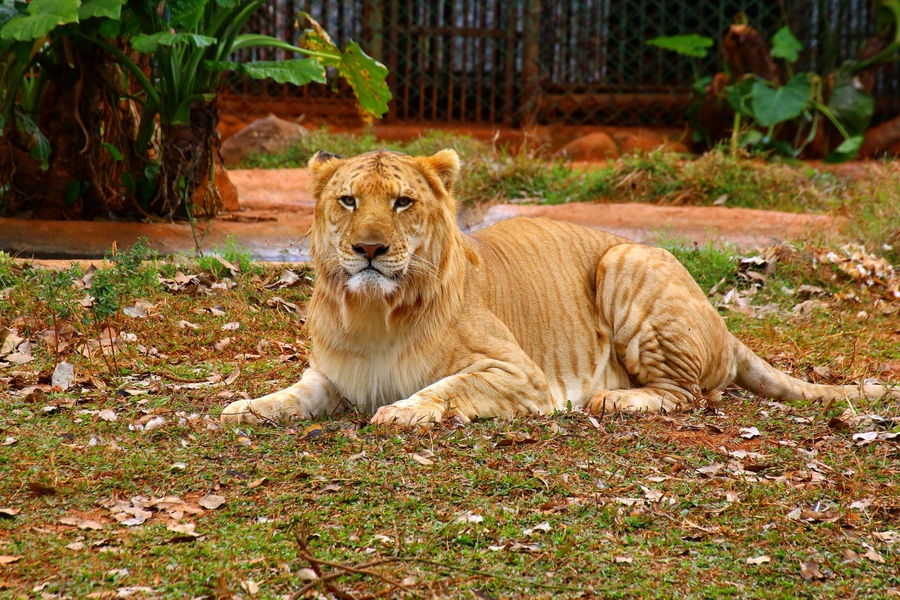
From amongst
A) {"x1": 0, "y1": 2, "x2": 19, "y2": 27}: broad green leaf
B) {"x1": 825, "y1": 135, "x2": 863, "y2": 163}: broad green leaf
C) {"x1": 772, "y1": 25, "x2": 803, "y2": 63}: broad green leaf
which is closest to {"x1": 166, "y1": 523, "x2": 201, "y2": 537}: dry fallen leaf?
{"x1": 0, "y1": 2, "x2": 19, "y2": 27}: broad green leaf

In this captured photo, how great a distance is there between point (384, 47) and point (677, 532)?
45.1ft

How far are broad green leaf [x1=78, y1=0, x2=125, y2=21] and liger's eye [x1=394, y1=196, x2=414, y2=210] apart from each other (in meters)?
3.58

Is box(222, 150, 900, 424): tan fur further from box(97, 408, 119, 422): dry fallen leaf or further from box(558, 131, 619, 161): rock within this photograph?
box(558, 131, 619, 161): rock

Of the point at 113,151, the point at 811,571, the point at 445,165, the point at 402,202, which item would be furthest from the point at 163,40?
the point at 811,571

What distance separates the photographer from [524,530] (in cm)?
368

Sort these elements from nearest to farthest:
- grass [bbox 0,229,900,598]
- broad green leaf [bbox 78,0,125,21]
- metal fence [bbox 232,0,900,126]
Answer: grass [bbox 0,229,900,598] < broad green leaf [bbox 78,0,125,21] < metal fence [bbox 232,0,900,126]

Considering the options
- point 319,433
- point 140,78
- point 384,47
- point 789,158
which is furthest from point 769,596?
point 384,47

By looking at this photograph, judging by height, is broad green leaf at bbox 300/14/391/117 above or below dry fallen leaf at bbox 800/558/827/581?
above

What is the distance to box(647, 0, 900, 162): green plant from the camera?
14.6 metres

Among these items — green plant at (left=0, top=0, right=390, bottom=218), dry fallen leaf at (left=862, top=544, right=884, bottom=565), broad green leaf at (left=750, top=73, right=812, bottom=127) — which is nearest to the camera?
dry fallen leaf at (left=862, top=544, right=884, bottom=565)

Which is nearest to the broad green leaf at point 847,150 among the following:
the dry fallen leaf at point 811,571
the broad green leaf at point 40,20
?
the broad green leaf at point 40,20

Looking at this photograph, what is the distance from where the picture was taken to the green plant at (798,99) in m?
14.6

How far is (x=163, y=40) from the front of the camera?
305 inches

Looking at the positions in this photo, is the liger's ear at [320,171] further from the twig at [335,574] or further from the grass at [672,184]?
the grass at [672,184]
